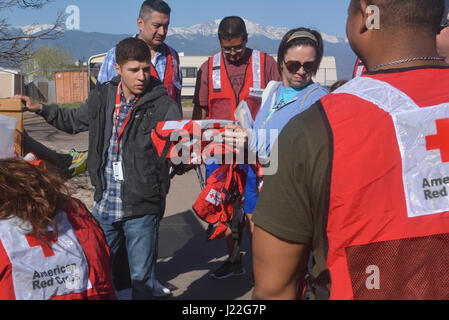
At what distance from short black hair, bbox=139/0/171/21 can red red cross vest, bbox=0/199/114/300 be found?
3040 mm

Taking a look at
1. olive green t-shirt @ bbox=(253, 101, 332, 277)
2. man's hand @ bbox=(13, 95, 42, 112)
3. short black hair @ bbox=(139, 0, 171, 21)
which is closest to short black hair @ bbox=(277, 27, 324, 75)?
short black hair @ bbox=(139, 0, 171, 21)

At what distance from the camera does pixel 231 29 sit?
4.76m

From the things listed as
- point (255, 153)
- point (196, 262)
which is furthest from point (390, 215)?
point (196, 262)

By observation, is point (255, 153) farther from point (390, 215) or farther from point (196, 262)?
point (196, 262)

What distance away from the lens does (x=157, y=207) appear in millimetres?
3678

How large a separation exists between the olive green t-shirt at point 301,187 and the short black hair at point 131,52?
2.44m

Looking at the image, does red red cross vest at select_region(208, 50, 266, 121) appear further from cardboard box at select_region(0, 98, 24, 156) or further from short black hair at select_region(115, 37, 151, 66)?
cardboard box at select_region(0, 98, 24, 156)

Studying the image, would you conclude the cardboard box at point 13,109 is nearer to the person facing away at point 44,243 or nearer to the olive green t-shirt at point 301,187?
the person facing away at point 44,243

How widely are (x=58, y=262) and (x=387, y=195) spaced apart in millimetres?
1231

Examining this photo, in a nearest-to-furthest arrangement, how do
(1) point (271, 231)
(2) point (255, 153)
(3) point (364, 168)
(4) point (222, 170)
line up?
(3) point (364, 168)
(1) point (271, 231)
(2) point (255, 153)
(4) point (222, 170)

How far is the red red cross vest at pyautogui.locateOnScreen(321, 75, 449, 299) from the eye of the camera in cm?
133

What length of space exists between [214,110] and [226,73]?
416 mm

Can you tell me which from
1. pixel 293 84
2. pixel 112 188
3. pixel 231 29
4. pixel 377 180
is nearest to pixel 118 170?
pixel 112 188

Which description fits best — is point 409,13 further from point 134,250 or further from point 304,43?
point 134,250
